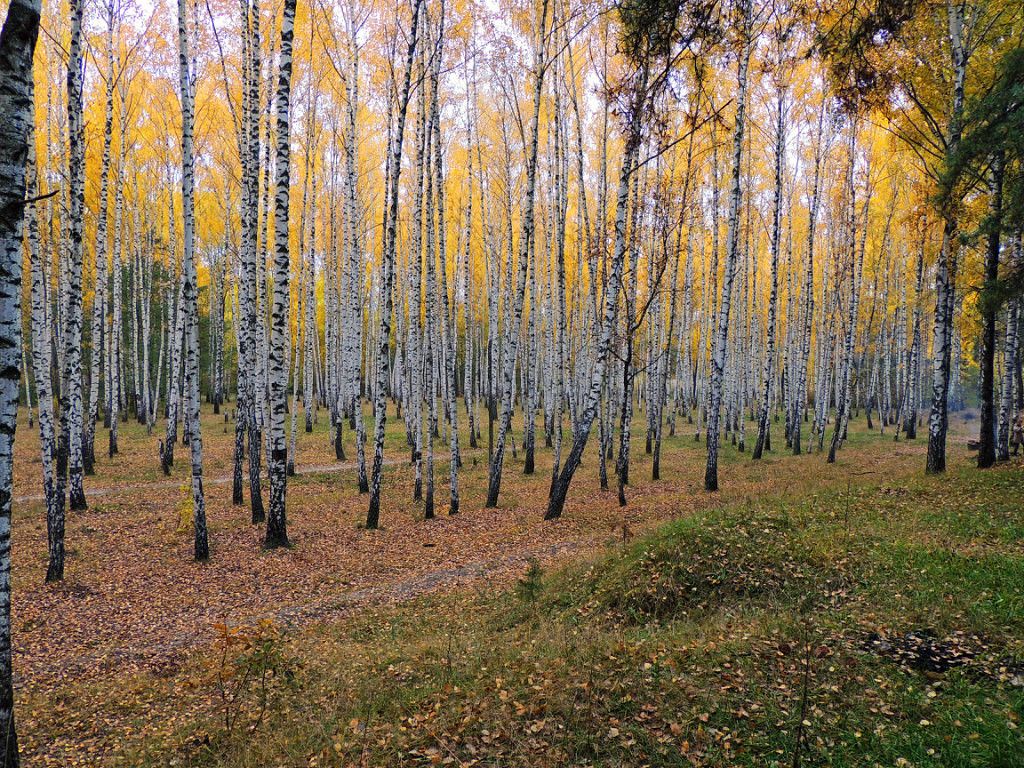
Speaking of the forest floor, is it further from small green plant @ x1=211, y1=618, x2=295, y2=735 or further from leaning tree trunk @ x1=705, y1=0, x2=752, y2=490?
leaning tree trunk @ x1=705, y1=0, x2=752, y2=490

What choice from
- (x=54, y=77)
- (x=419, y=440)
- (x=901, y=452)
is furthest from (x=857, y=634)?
(x=54, y=77)

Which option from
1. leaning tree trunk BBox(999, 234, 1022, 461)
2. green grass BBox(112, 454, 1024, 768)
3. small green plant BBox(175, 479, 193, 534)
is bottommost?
small green plant BBox(175, 479, 193, 534)

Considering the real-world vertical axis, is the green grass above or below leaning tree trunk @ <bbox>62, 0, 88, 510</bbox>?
below

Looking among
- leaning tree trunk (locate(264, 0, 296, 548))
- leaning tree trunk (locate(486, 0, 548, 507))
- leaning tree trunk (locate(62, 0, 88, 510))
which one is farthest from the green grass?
leaning tree trunk (locate(62, 0, 88, 510))

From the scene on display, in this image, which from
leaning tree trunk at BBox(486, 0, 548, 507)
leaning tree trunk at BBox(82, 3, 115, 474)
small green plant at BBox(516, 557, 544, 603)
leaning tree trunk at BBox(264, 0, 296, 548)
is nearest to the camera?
small green plant at BBox(516, 557, 544, 603)

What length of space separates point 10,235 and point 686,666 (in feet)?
20.5

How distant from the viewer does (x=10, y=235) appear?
3.54 m

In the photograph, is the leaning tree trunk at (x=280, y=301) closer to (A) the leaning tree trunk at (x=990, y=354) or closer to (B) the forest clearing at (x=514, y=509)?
(B) the forest clearing at (x=514, y=509)

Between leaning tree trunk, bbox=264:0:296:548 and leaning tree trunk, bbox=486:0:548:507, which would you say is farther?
leaning tree trunk, bbox=486:0:548:507

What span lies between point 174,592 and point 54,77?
1755 centimetres

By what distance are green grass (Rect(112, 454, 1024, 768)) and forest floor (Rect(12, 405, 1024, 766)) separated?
25 mm

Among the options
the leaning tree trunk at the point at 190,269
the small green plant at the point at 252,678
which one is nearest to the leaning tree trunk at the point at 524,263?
the leaning tree trunk at the point at 190,269

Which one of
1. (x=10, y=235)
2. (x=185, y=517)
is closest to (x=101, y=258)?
(x=185, y=517)

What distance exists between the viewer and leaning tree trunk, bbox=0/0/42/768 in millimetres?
3438
